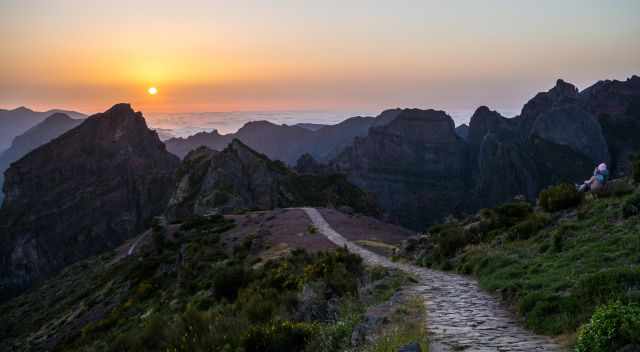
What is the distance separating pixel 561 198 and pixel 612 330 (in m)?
14.8

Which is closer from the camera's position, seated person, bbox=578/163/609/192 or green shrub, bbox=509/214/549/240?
green shrub, bbox=509/214/549/240

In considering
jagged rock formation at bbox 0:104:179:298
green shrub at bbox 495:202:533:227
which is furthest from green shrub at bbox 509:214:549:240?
jagged rock formation at bbox 0:104:179:298

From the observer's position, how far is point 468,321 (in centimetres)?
959

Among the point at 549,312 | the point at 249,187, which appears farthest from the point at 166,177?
the point at 549,312

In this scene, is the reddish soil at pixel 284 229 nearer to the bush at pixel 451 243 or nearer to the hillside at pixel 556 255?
the hillside at pixel 556 255

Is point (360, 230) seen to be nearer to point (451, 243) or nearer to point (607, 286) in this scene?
point (451, 243)

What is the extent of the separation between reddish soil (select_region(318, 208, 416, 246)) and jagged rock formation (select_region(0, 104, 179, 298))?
95.8 meters

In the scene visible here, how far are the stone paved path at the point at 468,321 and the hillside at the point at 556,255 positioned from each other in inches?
14.1

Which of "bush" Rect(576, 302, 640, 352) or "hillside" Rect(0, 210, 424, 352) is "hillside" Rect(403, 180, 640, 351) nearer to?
"bush" Rect(576, 302, 640, 352)

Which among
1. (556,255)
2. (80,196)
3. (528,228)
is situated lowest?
(80,196)

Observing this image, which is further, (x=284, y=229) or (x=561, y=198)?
(x=284, y=229)

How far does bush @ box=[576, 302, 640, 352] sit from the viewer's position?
590cm

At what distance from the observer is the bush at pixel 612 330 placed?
590cm

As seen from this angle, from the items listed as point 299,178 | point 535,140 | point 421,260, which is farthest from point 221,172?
point 535,140
